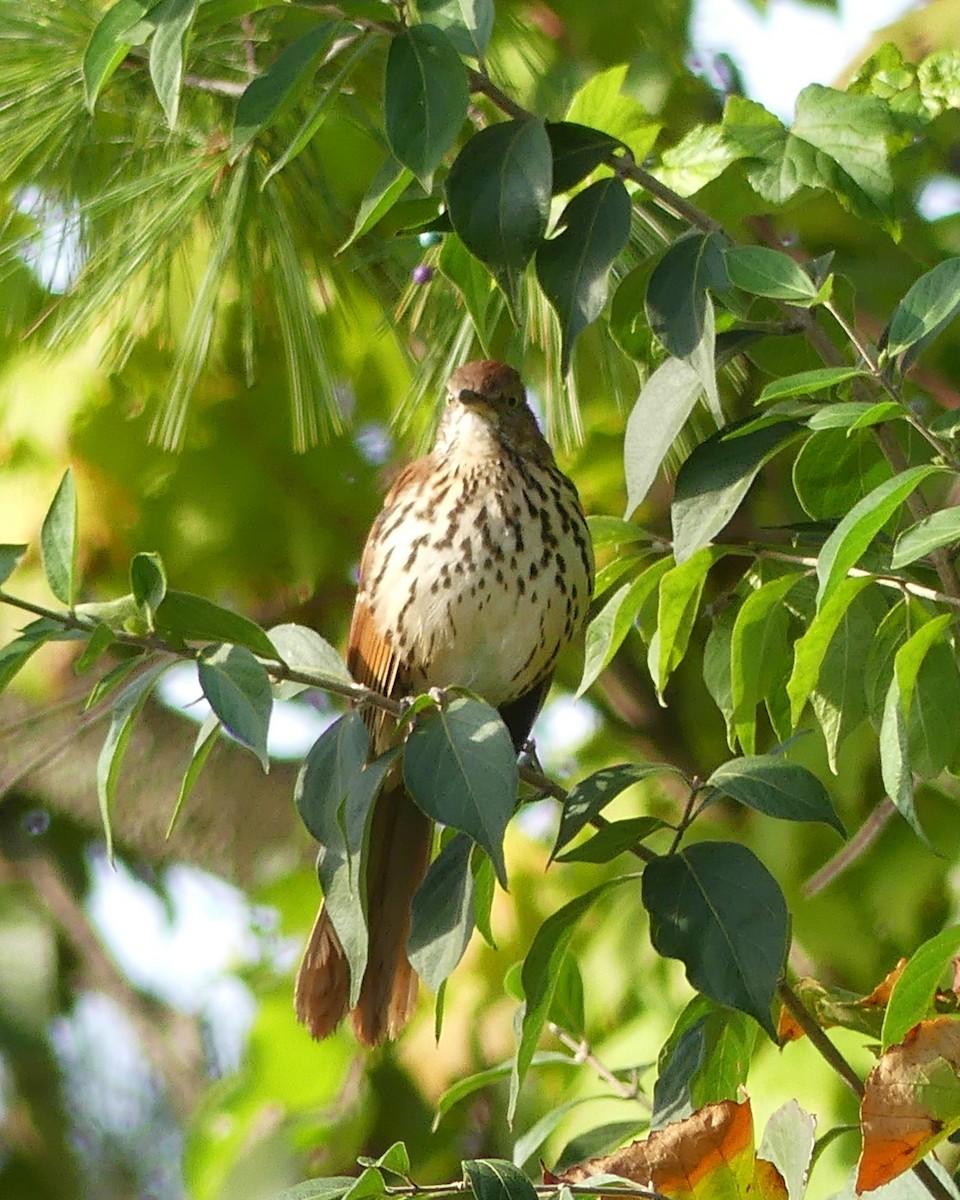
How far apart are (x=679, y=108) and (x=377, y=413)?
31.3 inches

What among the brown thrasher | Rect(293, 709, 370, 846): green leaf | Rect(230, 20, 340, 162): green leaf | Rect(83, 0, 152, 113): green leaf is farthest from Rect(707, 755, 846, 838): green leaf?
the brown thrasher

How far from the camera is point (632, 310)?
1.66m

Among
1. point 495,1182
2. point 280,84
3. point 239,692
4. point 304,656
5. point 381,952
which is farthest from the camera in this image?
point 381,952

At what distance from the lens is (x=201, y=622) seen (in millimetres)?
1459

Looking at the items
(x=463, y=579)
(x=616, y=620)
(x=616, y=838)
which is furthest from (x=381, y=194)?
(x=463, y=579)

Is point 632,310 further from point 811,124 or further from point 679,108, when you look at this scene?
point 679,108

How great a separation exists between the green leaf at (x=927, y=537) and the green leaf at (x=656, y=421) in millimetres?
223

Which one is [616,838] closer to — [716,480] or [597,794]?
[597,794]

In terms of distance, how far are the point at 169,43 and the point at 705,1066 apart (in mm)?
980

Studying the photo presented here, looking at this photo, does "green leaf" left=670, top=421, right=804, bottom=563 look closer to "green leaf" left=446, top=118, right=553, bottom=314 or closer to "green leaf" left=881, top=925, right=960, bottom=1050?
"green leaf" left=446, top=118, right=553, bottom=314

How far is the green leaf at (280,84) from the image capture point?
148cm

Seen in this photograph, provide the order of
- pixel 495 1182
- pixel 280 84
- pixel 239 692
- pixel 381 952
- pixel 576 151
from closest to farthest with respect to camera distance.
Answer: pixel 495 1182 → pixel 239 692 → pixel 280 84 → pixel 576 151 → pixel 381 952

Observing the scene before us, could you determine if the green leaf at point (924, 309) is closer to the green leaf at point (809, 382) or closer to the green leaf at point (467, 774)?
the green leaf at point (809, 382)

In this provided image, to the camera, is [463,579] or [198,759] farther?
[463,579]
